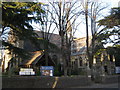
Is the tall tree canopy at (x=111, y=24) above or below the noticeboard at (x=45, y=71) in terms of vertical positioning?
above

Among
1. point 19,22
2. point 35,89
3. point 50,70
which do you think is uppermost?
point 19,22

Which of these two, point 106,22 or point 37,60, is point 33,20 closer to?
point 106,22

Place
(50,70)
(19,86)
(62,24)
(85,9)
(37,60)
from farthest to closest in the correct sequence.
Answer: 1. (37,60)
2. (85,9)
3. (62,24)
4. (50,70)
5. (19,86)

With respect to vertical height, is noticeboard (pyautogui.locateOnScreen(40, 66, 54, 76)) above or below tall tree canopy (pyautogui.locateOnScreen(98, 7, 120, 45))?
below

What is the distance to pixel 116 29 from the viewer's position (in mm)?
21906

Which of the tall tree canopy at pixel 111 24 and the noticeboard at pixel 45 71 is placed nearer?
the noticeboard at pixel 45 71

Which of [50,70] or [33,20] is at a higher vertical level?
[33,20]

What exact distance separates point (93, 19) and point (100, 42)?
3.51 meters

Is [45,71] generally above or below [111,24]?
Answer: below

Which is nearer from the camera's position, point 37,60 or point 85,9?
point 85,9

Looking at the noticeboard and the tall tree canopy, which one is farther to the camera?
the tall tree canopy

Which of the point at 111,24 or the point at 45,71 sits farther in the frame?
the point at 111,24

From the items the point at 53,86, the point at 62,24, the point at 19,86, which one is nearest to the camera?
the point at 19,86

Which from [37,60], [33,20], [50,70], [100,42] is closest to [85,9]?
[100,42]
